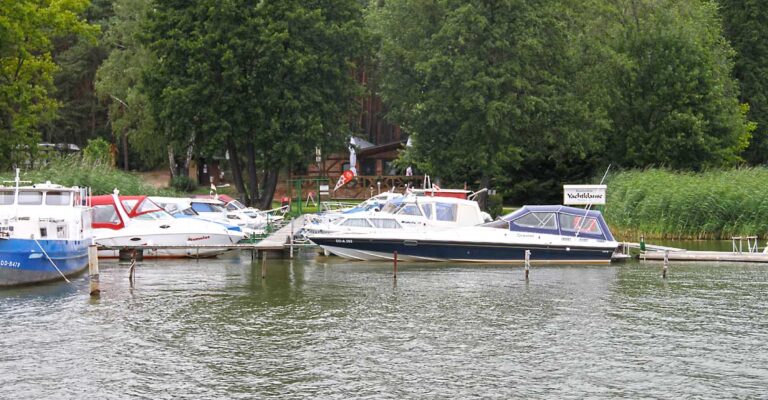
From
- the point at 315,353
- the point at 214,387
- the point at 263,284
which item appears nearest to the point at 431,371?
the point at 315,353

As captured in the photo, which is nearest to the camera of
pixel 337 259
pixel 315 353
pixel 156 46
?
pixel 315 353

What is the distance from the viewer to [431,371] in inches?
907

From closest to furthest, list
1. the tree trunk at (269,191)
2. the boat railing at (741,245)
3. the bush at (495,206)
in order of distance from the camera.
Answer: the boat railing at (741,245) → the bush at (495,206) → the tree trunk at (269,191)

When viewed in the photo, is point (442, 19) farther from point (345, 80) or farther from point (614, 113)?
point (614, 113)

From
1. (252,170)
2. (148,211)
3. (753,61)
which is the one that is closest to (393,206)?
(148,211)

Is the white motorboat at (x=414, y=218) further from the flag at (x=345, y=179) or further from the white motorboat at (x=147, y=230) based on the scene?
the flag at (x=345, y=179)

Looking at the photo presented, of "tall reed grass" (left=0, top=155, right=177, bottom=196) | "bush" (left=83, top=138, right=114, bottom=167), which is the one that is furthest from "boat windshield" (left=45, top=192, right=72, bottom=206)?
"bush" (left=83, top=138, right=114, bottom=167)

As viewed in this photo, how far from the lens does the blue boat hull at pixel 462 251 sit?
4247cm

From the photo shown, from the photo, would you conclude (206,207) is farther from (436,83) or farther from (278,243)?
(436,83)

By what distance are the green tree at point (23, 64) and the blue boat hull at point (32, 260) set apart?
2887cm

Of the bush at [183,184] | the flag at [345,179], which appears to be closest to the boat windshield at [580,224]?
the flag at [345,179]

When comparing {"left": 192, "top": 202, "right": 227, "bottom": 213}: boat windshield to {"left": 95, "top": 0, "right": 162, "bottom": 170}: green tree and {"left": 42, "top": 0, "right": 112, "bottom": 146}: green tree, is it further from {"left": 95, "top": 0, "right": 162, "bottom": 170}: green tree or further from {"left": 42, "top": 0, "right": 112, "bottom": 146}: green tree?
{"left": 42, "top": 0, "right": 112, "bottom": 146}: green tree

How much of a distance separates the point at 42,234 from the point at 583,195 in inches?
864

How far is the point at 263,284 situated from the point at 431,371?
14.3 metres
